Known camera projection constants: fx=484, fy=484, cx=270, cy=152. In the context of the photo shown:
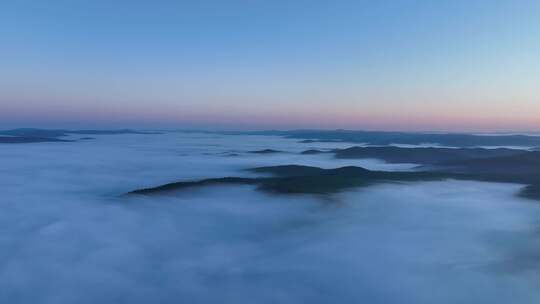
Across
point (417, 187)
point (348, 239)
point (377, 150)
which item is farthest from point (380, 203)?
point (377, 150)

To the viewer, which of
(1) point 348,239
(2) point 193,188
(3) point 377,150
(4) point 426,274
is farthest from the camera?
(3) point 377,150

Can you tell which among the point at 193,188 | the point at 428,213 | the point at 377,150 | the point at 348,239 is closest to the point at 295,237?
the point at 348,239

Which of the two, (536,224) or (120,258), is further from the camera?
(536,224)

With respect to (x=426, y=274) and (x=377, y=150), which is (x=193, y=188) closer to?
(x=426, y=274)

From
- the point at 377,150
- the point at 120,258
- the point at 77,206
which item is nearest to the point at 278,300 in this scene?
the point at 120,258

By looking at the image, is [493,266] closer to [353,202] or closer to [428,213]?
[428,213]

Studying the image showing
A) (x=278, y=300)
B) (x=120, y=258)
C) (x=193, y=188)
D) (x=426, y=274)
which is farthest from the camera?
(x=193, y=188)

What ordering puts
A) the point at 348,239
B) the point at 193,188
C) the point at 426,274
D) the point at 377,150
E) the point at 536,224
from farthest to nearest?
the point at 377,150 < the point at 193,188 < the point at 536,224 < the point at 348,239 < the point at 426,274

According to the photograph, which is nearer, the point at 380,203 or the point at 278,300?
the point at 278,300

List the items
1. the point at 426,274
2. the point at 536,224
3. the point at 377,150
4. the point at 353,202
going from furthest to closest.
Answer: the point at 377,150, the point at 353,202, the point at 536,224, the point at 426,274
